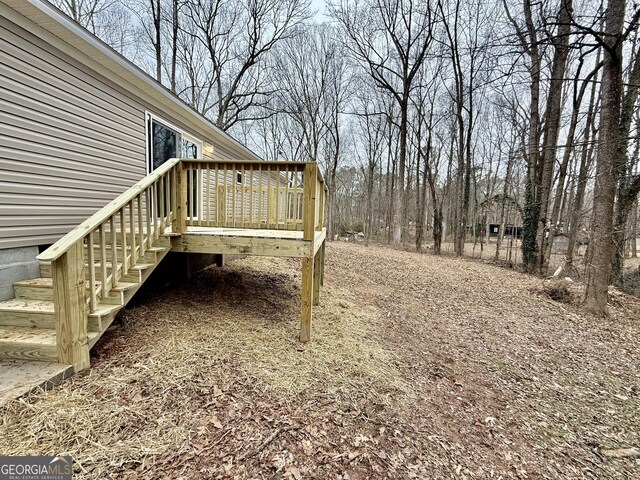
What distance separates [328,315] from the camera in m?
5.00

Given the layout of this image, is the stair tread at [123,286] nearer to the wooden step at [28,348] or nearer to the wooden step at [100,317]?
the wooden step at [100,317]

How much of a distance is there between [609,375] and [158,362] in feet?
18.1

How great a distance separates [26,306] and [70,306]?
978mm

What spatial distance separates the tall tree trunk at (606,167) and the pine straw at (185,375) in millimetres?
4950

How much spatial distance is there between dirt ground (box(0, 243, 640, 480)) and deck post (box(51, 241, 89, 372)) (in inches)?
9.7

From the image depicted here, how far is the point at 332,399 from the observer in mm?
2771

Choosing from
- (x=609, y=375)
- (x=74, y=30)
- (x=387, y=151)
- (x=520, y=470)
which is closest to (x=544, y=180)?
(x=609, y=375)

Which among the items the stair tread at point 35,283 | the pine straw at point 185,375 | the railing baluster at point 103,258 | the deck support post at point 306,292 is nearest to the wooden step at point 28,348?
the pine straw at point 185,375

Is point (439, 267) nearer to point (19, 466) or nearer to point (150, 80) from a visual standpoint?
point (150, 80)

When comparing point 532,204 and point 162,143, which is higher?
point 162,143

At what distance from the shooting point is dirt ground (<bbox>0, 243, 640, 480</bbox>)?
203 centimetres

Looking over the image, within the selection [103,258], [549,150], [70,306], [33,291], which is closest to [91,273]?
[103,258]

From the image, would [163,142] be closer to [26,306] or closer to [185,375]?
[26,306]

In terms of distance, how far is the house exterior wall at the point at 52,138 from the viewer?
3.26 meters
